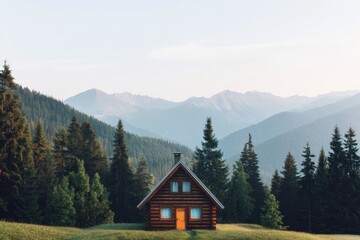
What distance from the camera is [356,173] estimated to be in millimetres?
70688

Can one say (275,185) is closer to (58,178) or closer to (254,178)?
(254,178)

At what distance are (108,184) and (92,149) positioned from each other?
673 cm

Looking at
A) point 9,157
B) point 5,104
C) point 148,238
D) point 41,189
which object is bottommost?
point 148,238

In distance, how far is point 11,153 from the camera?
65.6 meters

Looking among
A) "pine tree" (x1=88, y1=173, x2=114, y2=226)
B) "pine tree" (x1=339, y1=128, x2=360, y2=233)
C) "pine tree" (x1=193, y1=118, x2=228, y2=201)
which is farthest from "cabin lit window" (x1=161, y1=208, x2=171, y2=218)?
"pine tree" (x1=339, y1=128, x2=360, y2=233)

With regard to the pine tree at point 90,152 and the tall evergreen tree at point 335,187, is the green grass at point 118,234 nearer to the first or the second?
the tall evergreen tree at point 335,187

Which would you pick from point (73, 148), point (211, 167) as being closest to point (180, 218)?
point (211, 167)

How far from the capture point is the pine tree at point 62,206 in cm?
6638

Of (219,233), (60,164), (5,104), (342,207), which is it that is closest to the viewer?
(219,233)

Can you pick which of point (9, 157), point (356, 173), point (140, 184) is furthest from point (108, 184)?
point (356, 173)

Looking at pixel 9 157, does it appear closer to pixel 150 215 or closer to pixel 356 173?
pixel 150 215

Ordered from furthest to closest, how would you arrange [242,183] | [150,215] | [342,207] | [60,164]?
[242,183], [60,164], [342,207], [150,215]

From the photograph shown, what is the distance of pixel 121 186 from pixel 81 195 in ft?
33.9

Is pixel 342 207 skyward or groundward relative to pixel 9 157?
groundward
